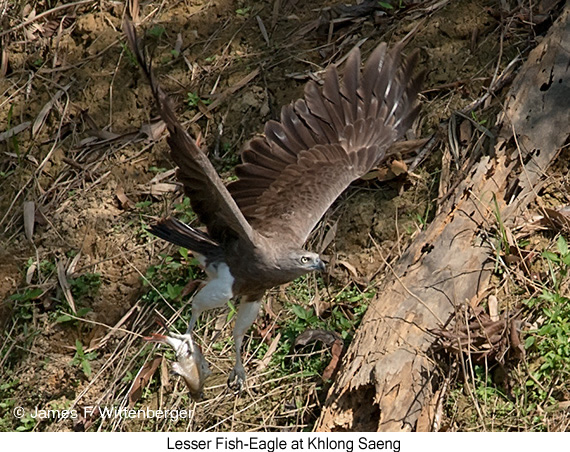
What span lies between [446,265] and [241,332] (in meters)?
1.41

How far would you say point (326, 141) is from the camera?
20.2ft

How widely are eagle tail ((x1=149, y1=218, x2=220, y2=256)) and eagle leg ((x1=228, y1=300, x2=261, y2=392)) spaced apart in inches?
17.1

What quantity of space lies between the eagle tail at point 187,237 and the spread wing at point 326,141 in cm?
38

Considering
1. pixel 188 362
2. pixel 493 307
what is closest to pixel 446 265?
pixel 493 307

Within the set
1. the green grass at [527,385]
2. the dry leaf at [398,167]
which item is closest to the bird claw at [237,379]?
the green grass at [527,385]

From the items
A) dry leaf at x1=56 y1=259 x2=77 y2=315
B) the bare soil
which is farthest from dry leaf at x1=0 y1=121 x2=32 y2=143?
dry leaf at x1=56 y1=259 x2=77 y2=315

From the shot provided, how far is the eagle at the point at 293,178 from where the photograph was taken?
17.8ft

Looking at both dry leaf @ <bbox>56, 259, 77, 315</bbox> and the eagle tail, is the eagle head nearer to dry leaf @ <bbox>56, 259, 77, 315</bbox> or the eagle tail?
the eagle tail

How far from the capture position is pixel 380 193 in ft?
21.1

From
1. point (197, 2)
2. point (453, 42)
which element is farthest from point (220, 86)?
point (453, 42)

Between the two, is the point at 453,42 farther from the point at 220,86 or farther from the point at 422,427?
the point at 422,427

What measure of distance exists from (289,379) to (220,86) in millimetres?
2714

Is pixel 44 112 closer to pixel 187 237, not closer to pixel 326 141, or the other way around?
pixel 187 237

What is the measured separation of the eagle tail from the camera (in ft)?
18.5
